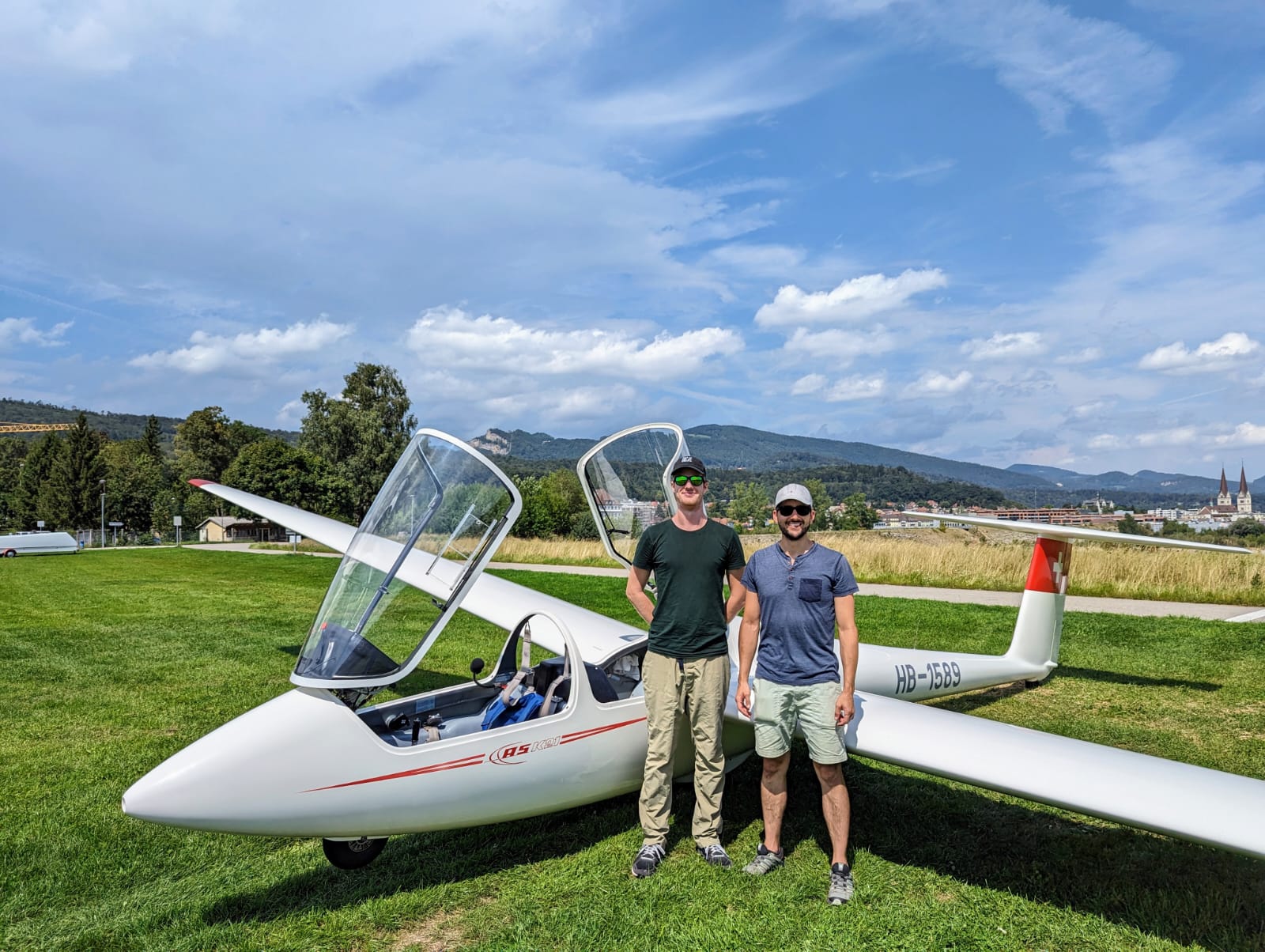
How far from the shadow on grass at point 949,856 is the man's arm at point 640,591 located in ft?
4.72

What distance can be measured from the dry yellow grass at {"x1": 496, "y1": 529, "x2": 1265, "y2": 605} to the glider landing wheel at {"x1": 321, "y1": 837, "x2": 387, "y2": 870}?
1046 centimetres

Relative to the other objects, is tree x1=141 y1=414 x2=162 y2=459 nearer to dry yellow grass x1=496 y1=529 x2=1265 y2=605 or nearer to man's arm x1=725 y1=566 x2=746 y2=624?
dry yellow grass x1=496 y1=529 x2=1265 y2=605

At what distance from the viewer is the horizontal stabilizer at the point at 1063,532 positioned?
5.81m

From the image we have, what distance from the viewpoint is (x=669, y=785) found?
4551 millimetres

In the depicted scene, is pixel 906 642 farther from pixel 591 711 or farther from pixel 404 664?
pixel 404 664

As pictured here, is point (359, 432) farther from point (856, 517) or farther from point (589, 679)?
point (589, 679)

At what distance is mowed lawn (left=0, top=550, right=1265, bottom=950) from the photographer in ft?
12.6

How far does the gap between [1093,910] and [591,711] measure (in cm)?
285

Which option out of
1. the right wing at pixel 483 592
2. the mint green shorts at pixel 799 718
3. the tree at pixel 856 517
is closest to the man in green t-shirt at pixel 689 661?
the mint green shorts at pixel 799 718

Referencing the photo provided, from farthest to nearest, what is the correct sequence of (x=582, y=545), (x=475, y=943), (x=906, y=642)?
(x=582, y=545) < (x=906, y=642) < (x=475, y=943)

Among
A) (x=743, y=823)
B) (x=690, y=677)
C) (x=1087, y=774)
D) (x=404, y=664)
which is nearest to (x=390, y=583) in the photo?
(x=404, y=664)

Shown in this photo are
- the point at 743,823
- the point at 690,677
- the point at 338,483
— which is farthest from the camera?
the point at 338,483

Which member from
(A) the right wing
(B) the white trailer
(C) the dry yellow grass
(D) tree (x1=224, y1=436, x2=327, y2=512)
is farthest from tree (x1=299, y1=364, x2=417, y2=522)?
(A) the right wing

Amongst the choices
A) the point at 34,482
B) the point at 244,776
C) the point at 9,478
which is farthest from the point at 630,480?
the point at 9,478
